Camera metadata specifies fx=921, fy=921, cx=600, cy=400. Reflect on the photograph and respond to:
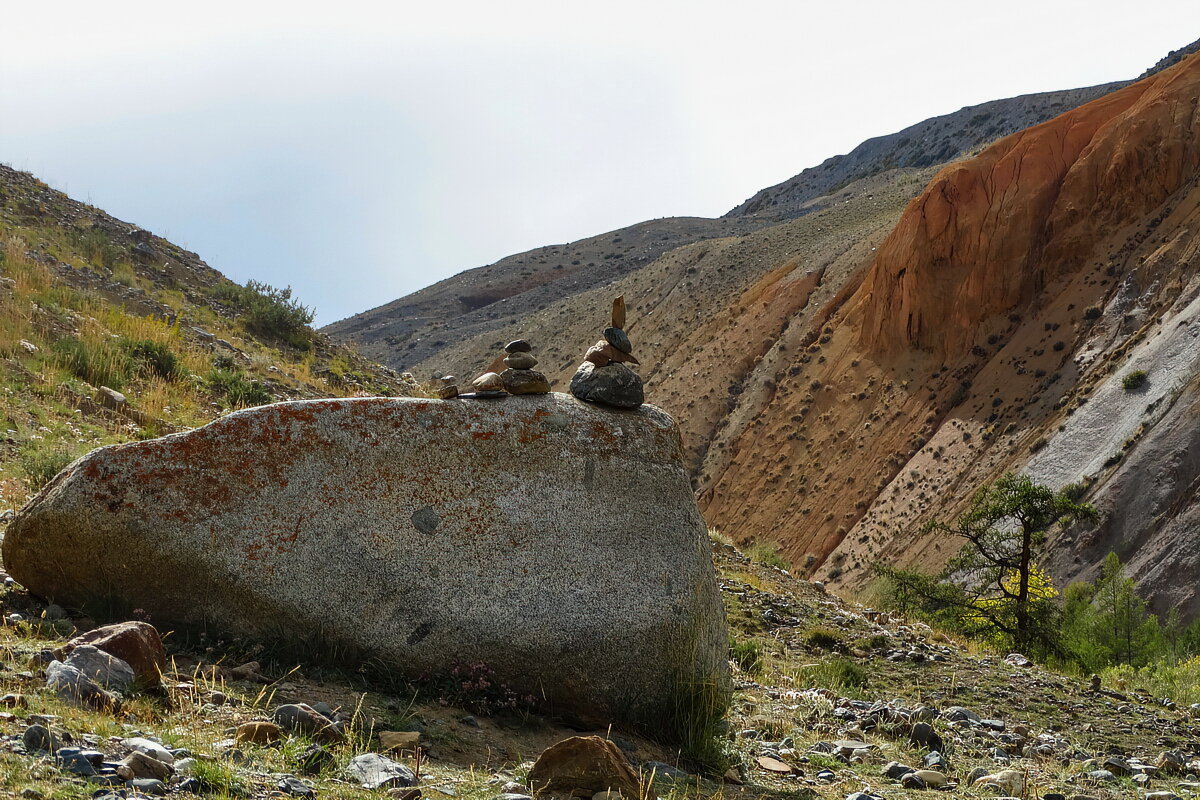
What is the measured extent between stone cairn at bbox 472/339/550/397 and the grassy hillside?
4.40m

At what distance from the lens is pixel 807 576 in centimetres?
3167

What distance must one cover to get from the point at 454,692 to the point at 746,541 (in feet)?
101

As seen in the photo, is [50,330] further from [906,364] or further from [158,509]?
[906,364]

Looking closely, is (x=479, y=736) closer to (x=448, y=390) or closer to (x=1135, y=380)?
(x=448, y=390)

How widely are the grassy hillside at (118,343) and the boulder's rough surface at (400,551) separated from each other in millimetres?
2804

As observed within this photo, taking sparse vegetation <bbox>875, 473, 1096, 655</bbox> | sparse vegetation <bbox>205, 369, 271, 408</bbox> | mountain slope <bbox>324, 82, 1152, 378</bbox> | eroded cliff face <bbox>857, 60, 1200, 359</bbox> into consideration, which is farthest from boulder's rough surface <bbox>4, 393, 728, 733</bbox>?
mountain slope <bbox>324, 82, 1152, 378</bbox>

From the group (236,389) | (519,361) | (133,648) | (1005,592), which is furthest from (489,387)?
(1005,592)

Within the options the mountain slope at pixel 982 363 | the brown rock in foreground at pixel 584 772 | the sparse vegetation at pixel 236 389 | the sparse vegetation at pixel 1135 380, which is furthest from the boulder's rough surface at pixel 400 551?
the sparse vegetation at pixel 1135 380

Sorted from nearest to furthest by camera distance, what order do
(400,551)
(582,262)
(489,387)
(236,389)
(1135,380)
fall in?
(400,551), (489,387), (236,389), (1135,380), (582,262)

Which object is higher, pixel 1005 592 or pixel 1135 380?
pixel 1135 380

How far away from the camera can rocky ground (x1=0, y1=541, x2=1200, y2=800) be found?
11.4 feet

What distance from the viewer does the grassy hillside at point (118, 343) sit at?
10.0 meters

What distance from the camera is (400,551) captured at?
5.65 meters

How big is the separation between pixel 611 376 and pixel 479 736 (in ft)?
8.84
